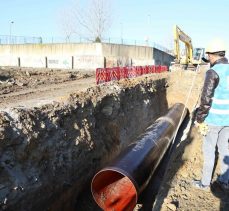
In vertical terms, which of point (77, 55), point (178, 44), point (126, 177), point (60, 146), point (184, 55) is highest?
point (178, 44)

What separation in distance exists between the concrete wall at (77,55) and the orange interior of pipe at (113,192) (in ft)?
88.2

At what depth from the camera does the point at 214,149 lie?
5.13 metres

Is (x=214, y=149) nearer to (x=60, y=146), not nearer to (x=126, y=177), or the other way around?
(x=126, y=177)

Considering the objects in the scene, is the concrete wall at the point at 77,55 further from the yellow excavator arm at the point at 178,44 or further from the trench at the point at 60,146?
the trench at the point at 60,146

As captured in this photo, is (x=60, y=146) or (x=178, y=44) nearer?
(x=60, y=146)

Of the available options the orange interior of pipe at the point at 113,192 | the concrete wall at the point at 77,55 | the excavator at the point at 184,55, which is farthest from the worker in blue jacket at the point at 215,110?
the concrete wall at the point at 77,55

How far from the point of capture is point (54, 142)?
607cm

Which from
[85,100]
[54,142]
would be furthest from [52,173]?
[85,100]

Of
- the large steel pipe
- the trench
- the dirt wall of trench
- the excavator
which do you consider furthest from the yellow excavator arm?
the large steel pipe

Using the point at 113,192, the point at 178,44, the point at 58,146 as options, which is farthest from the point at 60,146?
the point at 178,44

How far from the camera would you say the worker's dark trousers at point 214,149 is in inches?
200

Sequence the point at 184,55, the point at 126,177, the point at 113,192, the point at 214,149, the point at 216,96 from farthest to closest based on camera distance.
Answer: the point at 184,55, the point at 113,192, the point at 126,177, the point at 214,149, the point at 216,96

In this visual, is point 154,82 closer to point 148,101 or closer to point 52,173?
point 148,101

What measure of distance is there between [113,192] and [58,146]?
1.26m
